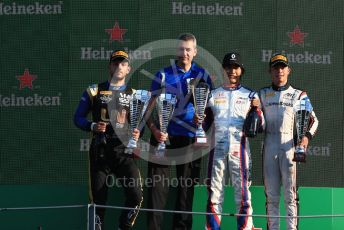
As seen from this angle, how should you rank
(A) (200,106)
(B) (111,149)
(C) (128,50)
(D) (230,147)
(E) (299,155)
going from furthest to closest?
(C) (128,50), (B) (111,149), (A) (200,106), (D) (230,147), (E) (299,155)

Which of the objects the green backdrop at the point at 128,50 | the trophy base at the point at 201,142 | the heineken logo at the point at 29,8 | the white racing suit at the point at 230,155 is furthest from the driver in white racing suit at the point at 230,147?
the heineken logo at the point at 29,8

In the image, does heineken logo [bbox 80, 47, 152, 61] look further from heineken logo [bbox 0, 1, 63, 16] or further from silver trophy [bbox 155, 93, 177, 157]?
silver trophy [bbox 155, 93, 177, 157]

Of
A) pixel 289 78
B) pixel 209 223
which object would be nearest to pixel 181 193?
pixel 209 223

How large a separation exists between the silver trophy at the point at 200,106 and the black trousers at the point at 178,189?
19 cm

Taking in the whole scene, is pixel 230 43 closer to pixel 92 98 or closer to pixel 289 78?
pixel 289 78

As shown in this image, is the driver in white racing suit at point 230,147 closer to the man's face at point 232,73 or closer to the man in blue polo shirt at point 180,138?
the man's face at point 232,73

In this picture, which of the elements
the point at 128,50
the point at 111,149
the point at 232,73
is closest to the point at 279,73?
the point at 232,73

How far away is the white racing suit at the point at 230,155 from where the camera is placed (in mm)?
7656

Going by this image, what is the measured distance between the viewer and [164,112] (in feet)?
26.0

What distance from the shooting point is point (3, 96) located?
29.9 ft

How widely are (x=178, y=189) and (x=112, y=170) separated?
636 mm

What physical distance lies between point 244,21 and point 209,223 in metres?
2.52

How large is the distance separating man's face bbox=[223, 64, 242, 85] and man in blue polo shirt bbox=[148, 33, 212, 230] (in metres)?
0.22

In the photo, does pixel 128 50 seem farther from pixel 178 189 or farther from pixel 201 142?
pixel 178 189
